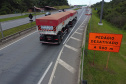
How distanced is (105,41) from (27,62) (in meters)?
6.93

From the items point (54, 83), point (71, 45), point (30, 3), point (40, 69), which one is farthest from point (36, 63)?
point (30, 3)

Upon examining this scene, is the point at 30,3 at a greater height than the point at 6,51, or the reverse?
the point at 30,3

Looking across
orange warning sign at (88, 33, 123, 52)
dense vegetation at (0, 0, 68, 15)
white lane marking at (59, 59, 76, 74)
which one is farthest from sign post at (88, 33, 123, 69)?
dense vegetation at (0, 0, 68, 15)

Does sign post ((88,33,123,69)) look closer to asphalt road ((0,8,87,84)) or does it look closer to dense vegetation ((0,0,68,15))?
asphalt road ((0,8,87,84))

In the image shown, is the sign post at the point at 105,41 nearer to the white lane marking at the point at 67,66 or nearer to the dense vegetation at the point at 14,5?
the white lane marking at the point at 67,66

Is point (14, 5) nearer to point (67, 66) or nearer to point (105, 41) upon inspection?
point (67, 66)

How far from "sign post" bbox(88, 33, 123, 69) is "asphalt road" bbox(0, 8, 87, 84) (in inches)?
159

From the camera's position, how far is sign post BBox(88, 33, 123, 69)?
8.04 meters

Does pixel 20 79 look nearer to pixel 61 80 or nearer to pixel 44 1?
pixel 61 80

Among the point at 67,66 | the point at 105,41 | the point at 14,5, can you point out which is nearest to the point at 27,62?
the point at 67,66

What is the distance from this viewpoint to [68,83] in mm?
7145

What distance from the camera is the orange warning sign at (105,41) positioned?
26.4ft

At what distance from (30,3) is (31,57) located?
78.6m

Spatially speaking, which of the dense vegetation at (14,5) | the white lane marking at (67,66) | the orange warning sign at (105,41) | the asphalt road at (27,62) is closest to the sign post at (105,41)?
the orange warning sign at (105,41)
